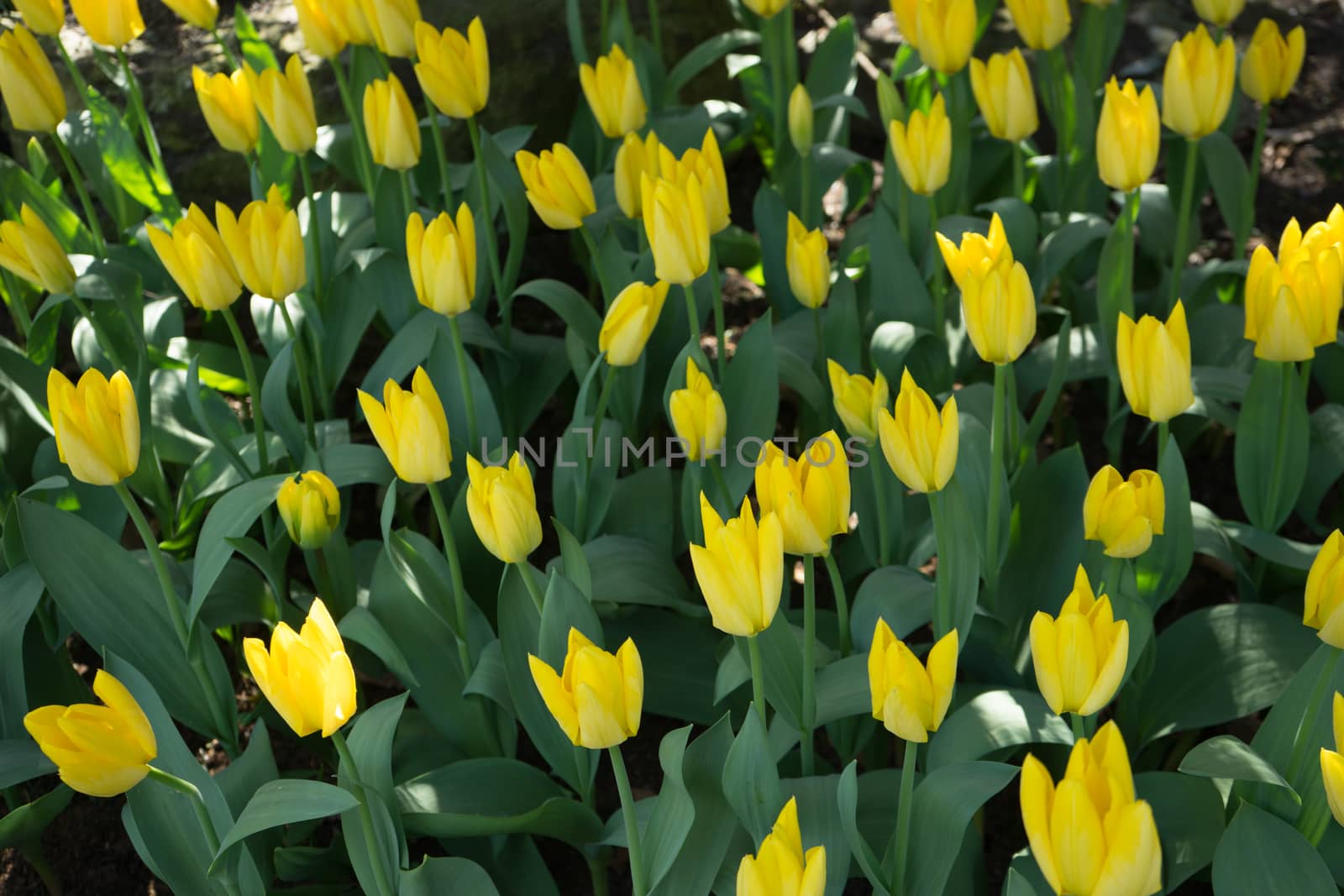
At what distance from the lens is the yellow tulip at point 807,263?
172cm

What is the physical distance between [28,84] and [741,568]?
1.46 meters

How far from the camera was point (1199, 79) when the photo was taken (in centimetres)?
181

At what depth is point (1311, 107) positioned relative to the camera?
11.1 ft

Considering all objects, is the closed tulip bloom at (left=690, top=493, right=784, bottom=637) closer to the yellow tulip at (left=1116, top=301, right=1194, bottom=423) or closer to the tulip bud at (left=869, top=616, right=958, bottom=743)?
the tulip bud at (left=869, top=616, right=958, bottom=743)

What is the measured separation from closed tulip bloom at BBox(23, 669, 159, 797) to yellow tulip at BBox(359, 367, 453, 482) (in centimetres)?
37

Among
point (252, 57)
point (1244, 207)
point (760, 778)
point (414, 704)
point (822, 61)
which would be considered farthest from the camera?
point (822, 61)

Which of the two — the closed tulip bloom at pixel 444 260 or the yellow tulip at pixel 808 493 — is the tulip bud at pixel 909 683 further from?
the closed tulip bloom at pixel 444 260

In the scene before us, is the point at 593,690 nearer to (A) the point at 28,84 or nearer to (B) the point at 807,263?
(B) the point at 807,263

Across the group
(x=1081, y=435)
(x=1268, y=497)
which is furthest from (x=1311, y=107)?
(x=1268, y=497)

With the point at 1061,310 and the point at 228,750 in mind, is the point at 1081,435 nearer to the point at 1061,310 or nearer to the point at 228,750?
the point at 1061,310

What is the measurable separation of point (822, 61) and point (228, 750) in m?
1.89

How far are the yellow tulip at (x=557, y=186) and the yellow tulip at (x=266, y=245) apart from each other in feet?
1.01

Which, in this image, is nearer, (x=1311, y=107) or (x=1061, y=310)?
(x=1061, y=310)

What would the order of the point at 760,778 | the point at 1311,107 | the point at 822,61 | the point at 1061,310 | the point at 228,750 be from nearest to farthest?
the point at 760,778, the point at 228,750, the point at 1061,310, the point at 822,61, the point at 1311,107
